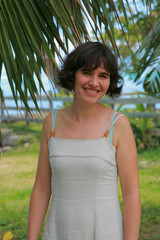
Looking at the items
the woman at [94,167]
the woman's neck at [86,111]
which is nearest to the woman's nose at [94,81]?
the woman at [94,167]

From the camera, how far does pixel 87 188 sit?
59.1 inches

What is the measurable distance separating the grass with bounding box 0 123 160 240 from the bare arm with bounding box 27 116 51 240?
63 centimetres

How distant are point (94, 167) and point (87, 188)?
10cm

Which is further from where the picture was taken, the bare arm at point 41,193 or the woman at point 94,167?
the bare arm at point 41,193

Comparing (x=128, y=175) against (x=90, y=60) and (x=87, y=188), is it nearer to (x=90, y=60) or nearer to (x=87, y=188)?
(x=87, y=188)

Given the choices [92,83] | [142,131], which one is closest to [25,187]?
[142,131]

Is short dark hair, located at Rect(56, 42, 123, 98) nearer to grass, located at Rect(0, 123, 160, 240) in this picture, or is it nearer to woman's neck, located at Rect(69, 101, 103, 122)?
woman's neck, located at Rect(69, 101, 103, 122)

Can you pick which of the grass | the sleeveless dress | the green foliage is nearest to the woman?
the sleeveless dress

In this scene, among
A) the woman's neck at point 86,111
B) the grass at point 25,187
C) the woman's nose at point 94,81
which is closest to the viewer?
the woman's nose at point 94,81

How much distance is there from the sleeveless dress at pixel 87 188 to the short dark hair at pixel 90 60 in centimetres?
22

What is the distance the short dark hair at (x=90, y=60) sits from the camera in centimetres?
149

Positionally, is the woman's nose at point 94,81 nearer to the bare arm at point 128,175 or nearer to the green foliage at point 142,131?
the bare arm at point 128,175

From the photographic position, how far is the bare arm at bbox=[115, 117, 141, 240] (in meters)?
1.49

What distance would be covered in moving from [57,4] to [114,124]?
0.57 m
